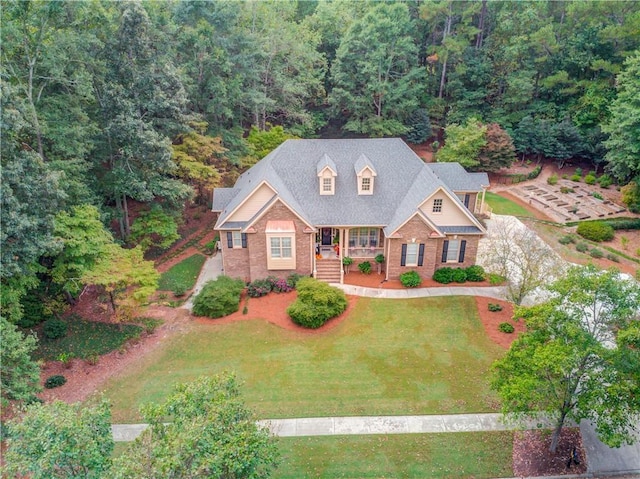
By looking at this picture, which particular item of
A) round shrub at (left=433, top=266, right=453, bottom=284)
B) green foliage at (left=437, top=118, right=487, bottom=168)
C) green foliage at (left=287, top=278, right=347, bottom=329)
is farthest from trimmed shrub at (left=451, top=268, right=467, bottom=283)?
green foliage at (left=437, top=118, right=487, bottom=168)

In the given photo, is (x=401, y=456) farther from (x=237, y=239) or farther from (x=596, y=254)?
(x=596, y=254)

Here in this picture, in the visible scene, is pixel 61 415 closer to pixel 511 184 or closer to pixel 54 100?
pixel 54 100

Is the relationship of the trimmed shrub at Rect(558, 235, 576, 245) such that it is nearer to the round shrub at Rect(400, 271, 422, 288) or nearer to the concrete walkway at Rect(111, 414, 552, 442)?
the round shrub at Rect(400, 271, 422, 288)

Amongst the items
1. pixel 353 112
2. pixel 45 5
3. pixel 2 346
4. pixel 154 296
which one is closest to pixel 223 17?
pixel 45 5

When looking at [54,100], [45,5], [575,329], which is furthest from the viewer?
[54,100]

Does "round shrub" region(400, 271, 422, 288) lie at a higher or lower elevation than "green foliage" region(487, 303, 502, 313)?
higher

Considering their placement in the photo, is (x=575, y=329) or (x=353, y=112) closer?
(x=575, y=329)
